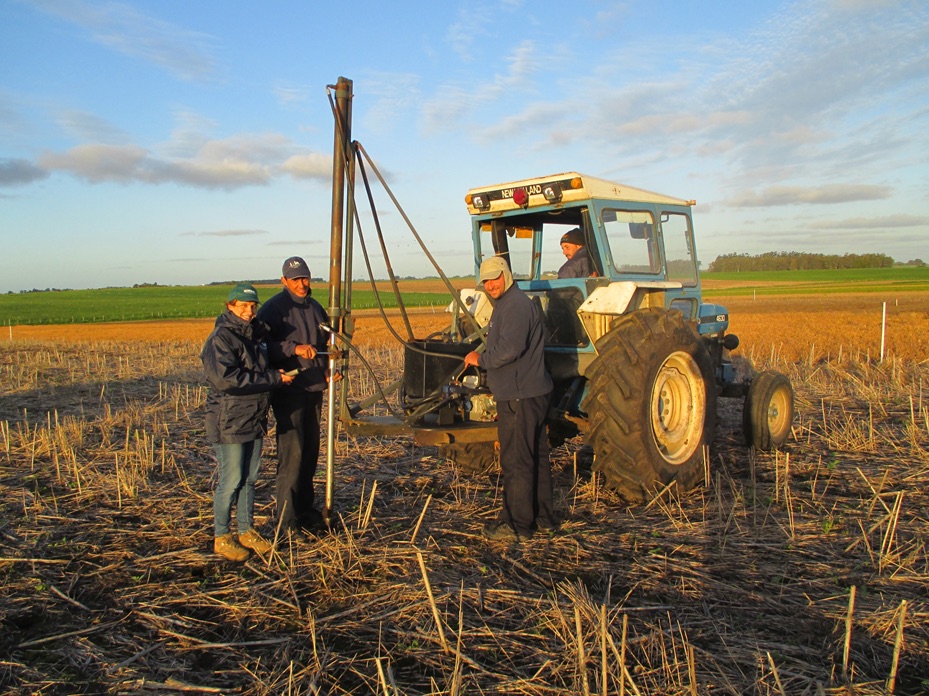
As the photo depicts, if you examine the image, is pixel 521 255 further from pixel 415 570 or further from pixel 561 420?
pixel 415 570

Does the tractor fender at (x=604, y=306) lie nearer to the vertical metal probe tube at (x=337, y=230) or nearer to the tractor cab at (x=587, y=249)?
the tractor cab at (x=587, y=249)

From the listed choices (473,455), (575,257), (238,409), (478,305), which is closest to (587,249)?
(575,257)

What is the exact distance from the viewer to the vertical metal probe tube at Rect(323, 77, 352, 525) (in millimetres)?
4797

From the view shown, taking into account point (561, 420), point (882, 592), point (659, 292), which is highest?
point (659, 292)

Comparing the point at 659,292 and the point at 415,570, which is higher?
the point at 659,292

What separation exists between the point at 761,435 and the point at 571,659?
4.45 meters

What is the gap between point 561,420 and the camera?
5551mm

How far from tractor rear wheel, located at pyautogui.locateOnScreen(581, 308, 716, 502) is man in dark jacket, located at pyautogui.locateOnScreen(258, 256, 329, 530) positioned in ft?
6.22

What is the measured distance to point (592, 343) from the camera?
5637mm

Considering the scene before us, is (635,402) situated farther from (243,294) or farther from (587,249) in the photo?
(243,294)

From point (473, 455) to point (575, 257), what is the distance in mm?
1873

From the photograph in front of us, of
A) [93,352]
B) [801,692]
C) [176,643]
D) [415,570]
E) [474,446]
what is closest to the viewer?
[801,692]

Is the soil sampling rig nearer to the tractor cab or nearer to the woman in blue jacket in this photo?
the tractor cab

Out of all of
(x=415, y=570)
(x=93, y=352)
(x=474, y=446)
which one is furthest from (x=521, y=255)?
(x=93, y=352)
